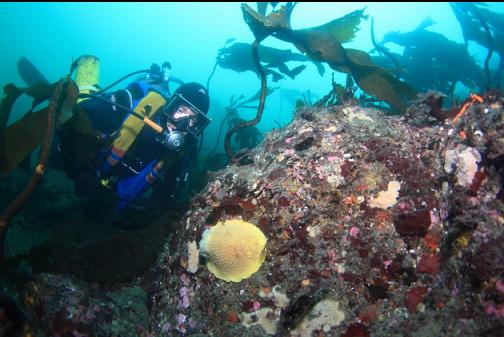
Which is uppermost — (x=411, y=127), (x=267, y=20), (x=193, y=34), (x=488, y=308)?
(x=193, y=34)

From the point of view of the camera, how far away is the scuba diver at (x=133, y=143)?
13.2 ft

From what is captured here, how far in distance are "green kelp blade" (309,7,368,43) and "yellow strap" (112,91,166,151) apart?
253 centimetres

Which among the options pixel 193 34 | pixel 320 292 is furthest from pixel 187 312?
pixel 193 34

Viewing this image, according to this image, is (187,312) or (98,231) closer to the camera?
(187,312)

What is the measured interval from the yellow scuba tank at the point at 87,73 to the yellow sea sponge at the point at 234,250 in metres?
4.20

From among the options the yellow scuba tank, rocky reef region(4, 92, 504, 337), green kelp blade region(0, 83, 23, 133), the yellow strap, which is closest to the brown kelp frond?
rocky reef region(4, 92, 504, 337)

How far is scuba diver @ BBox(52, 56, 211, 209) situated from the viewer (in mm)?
4027

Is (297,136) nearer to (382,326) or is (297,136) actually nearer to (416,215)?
(416,215)

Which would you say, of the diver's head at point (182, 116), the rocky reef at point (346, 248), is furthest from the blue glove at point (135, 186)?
the rocky reef at point (346, 248)

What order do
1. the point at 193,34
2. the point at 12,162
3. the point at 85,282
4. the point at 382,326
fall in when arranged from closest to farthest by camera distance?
the point at 382,326
the point at 85,282
the point at 12,162
the point at 193,34

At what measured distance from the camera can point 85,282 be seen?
8.90ft

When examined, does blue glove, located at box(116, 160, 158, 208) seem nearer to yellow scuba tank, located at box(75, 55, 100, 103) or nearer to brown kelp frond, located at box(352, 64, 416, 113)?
yellow scuba tank, located at box(75, 55, 100, 103)

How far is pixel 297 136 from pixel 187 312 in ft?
5.63

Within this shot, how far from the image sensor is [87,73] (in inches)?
209
